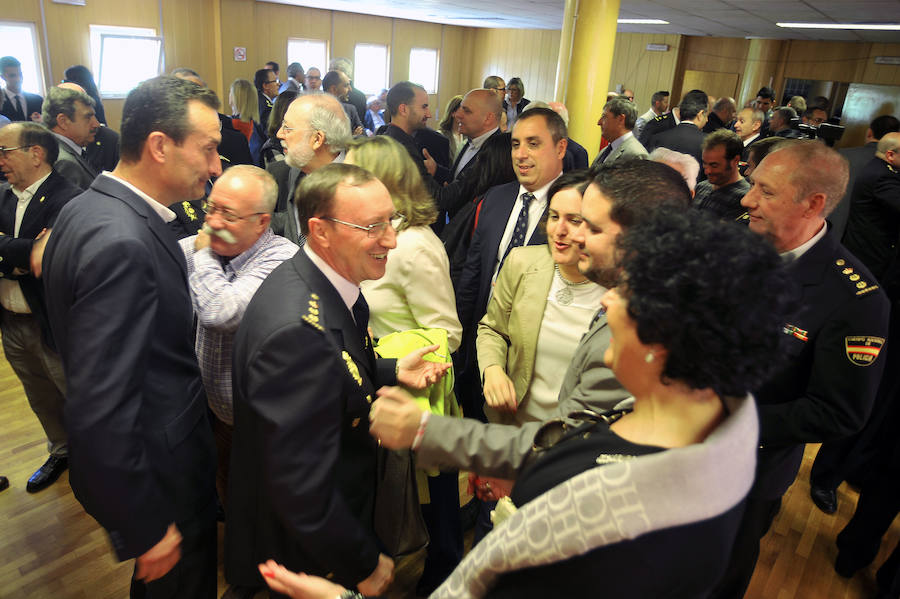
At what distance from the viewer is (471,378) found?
273 centimetres

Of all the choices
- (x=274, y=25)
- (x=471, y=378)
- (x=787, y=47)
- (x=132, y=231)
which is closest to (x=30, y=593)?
(x=132, y=231)

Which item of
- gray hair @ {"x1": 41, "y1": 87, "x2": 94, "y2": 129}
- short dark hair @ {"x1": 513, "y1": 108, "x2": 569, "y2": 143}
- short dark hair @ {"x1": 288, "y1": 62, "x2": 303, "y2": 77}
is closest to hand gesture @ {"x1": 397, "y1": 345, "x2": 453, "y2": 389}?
short dark hair @ {"x1": 513, "y1": 108, "x2": 569, "y2": 143}

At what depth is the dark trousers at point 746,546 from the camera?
196cm

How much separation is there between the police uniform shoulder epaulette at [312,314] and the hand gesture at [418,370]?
0.49 metres

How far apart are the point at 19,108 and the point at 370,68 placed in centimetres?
918

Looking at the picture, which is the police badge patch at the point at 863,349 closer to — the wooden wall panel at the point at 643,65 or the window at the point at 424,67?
the wooden wall panel at the point at 643,65

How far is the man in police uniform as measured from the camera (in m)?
1.75

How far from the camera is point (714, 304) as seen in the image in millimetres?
816

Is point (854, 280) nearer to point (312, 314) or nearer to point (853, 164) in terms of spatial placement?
point (312, 314)

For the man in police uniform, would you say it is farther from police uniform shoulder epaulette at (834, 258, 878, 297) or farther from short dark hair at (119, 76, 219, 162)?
short dark hair at (119, 76, 219, 162)

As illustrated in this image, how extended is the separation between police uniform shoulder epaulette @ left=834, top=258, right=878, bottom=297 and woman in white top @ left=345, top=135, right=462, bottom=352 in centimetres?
133

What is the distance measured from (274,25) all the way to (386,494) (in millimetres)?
12689

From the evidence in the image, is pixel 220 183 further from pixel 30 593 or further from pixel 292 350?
pixel 30 593

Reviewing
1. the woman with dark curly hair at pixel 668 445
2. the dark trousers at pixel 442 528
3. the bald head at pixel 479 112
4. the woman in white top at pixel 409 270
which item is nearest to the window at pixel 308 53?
the bald head at pixel 479 112
